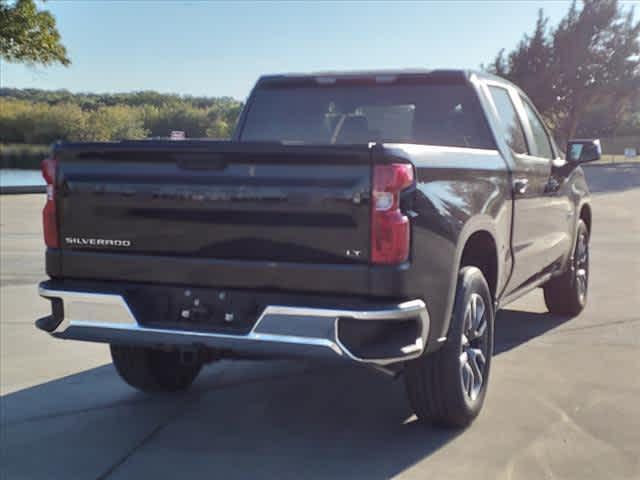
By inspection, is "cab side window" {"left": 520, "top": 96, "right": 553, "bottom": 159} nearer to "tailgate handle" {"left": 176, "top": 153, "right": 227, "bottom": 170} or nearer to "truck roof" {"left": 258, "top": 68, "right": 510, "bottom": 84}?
"truck roof" {"left": 258, "top": 68, "right": 510, "bottom": 84}

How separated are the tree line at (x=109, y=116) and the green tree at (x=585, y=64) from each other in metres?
32.3

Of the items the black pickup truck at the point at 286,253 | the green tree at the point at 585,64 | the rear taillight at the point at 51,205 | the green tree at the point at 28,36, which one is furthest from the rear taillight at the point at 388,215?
the green tree at the point at 585,64

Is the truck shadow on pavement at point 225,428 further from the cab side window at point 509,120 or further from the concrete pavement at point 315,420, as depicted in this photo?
the cab side window at point 509,120

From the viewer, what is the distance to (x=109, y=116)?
20.5 m

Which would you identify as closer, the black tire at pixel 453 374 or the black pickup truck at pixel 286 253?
the black pickup truck at pixel 286 253

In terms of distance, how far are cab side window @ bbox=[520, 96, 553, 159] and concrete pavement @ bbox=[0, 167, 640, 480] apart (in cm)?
144

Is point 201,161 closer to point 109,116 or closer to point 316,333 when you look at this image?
point 316,333

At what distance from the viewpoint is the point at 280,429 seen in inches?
177

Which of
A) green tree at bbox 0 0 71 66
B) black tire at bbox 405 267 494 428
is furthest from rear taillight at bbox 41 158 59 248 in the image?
green tree at bbox 0 0 71 66

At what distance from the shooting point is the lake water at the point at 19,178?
2566cm

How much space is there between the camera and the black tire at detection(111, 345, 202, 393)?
194 inches

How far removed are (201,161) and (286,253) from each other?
0.57 meters

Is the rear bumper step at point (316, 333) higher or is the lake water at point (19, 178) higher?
the rear bumper step at point (316, 333)

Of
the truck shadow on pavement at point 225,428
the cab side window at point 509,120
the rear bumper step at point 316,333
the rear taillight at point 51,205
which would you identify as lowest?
the truck shadow on pavement at point 225,428
